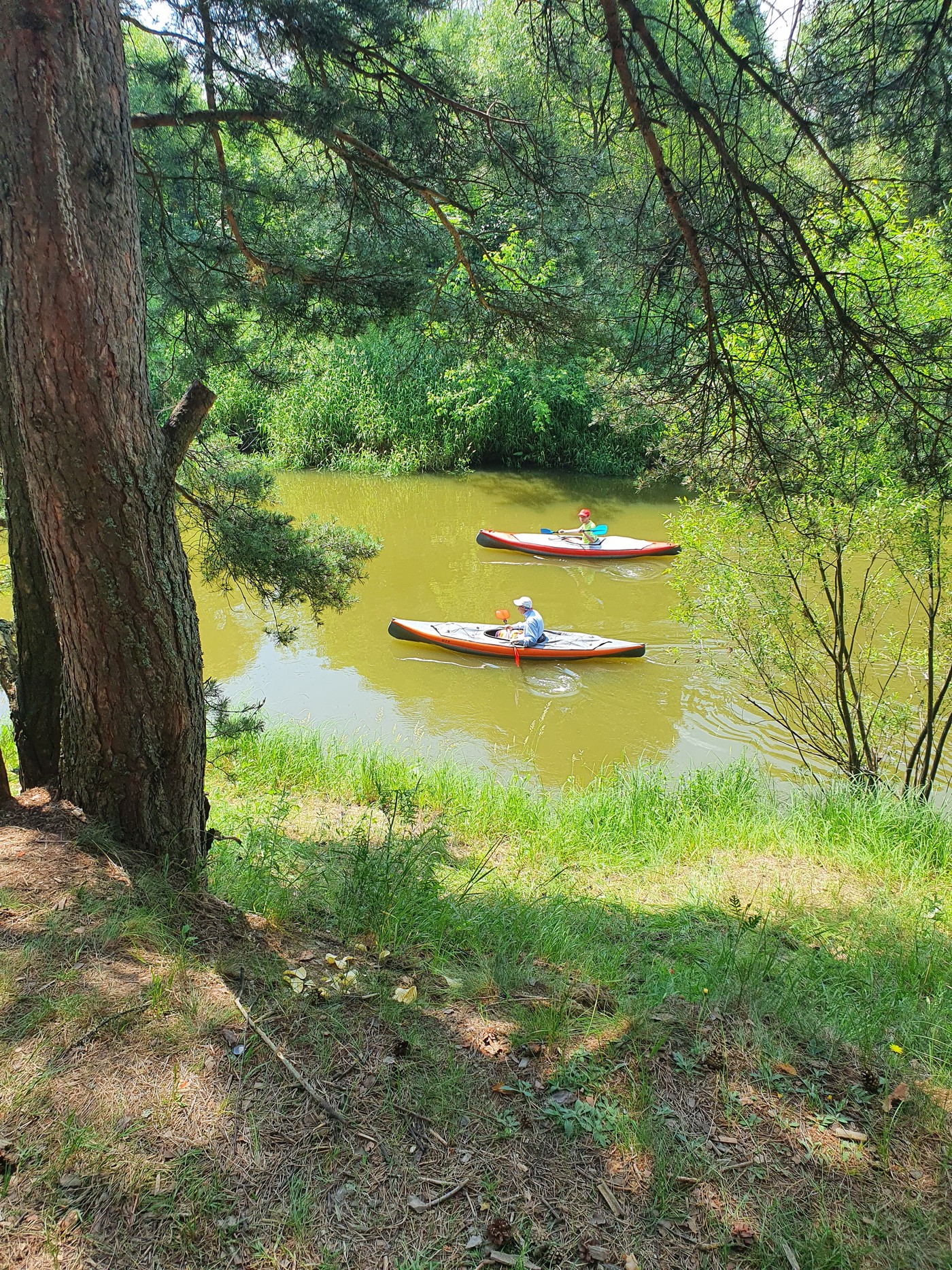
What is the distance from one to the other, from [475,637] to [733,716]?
3.07m

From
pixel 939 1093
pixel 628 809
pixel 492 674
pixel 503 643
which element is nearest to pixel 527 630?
pixel 503 643

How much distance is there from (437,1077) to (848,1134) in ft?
3.18

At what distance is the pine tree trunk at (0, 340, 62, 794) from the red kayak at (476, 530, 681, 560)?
10.8 metres

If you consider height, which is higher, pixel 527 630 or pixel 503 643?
pixel 527 630

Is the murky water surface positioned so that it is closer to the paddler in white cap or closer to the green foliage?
the paddler in white cap

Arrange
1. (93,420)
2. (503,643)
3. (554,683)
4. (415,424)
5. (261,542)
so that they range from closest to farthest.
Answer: (93,420), (261,542), (554,683), (503,643), (415,424)

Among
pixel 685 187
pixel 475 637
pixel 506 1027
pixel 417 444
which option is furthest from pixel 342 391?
pixel 506 1027

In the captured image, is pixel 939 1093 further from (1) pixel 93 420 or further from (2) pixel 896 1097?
(1) pixel 93 420

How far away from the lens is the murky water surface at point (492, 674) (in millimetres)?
8062

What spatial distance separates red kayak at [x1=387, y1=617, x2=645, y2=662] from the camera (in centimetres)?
951

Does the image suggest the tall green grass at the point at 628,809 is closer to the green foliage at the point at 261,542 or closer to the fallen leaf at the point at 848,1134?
the green foliage at the point at 261,542

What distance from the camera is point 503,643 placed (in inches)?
376

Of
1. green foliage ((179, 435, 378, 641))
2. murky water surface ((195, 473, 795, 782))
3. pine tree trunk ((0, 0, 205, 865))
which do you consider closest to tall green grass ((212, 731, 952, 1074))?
pine tree trunk ((0, 0, 205, 865))

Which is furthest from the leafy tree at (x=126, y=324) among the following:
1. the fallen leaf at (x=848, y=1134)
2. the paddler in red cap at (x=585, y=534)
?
the paddler in red cap at (x=585, y=534)
